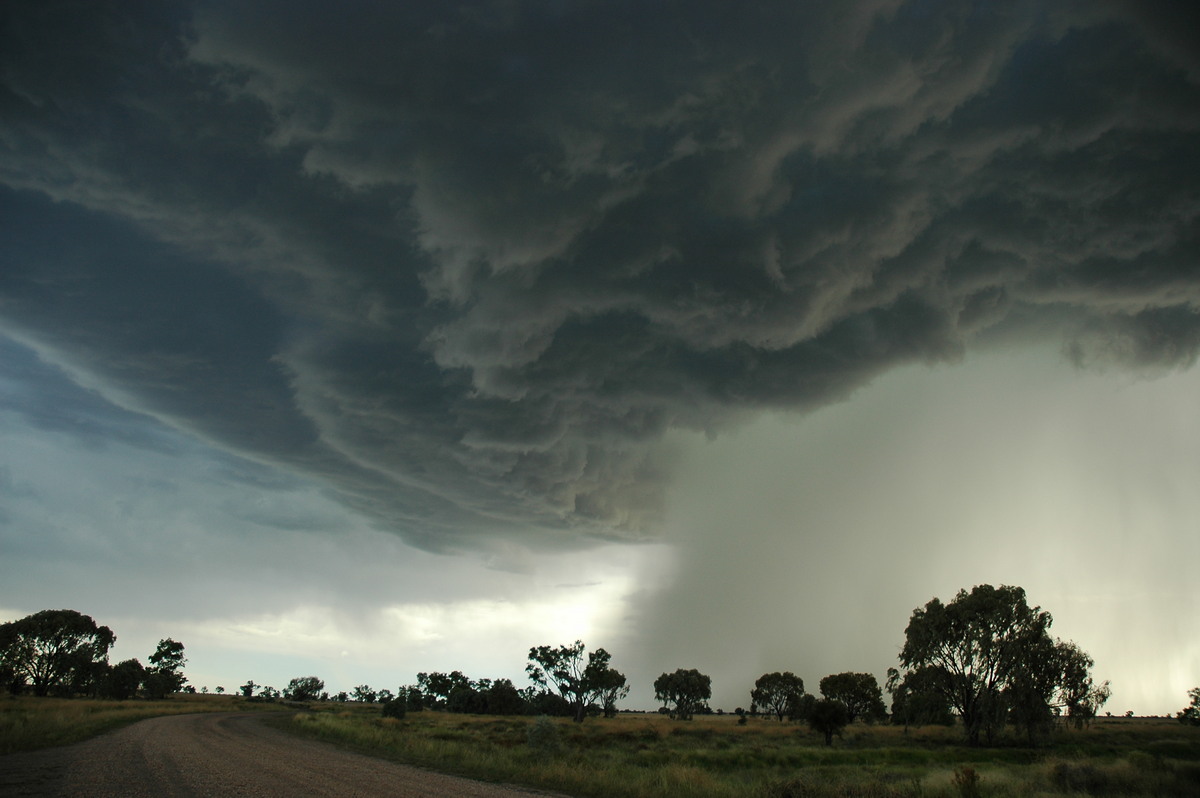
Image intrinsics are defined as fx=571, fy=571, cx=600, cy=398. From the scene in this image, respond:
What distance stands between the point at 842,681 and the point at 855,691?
8.15 ft

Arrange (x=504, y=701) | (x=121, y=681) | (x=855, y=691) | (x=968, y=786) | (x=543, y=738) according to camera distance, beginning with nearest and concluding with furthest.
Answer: (x=968, y=786)
(x=543, y=738)
(x=855, y=691)
(x=121, y=681)
(x=504, y=701)

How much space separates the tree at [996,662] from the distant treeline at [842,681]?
4.2 inches

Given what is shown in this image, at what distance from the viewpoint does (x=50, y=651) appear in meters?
103

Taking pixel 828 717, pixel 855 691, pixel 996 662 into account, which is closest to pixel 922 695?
pixel 996 662

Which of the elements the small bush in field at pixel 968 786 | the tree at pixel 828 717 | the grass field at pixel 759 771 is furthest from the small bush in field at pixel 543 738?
the tree at pixel 828 717

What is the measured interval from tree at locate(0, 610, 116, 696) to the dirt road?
343ft

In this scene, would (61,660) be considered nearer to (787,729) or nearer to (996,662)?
(787,729)

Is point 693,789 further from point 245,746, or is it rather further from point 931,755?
point 931,755

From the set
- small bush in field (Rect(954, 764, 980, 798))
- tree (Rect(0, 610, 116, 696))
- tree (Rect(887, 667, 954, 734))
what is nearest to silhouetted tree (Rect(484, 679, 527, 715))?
tree (Rect(0, 610, 116, 696))

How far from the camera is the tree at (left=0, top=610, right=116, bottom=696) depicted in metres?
97.5

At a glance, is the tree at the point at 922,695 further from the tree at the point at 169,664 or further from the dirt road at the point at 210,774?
the tree at the point at 169,664

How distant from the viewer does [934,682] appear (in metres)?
63.3

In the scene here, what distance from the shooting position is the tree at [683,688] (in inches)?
5531

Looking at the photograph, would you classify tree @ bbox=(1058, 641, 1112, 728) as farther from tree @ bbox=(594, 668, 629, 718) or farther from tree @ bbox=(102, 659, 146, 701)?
tree @ bbox=(102, 659, 146, 701)
